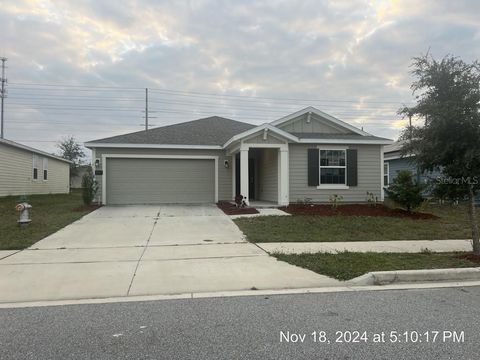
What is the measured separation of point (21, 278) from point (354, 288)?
5413 mm

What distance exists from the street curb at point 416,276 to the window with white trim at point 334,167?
10.4 meters

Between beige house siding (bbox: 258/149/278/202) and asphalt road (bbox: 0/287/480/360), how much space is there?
1206 cm

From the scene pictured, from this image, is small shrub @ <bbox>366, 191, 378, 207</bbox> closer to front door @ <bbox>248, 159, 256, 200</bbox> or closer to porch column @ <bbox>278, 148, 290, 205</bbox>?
porch column @ <bbox>278, 148, 290, 205</bbox>

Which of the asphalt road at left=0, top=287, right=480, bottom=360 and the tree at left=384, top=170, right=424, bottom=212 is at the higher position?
the tree at left=384, top=170, right=424, bottom=212

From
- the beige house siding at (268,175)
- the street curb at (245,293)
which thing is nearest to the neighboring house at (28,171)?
the beige house siding at (268,175)

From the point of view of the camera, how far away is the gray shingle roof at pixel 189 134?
1928 centimetres

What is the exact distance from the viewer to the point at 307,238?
10625 mm

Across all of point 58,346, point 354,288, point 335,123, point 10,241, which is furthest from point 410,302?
point 335,123

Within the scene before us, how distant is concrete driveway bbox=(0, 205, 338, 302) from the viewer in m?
6.39

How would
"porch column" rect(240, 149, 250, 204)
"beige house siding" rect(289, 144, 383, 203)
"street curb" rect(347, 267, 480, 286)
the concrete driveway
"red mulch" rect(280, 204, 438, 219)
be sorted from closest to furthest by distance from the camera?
the concrete driveway, "street curb" rect(347, 267, 480, 286), "red mulch" rect(280, 204, 438, 219), "porch column" rect(240, 149, 250, 204), "beige house siding" rect(289, 144, 383, 203)

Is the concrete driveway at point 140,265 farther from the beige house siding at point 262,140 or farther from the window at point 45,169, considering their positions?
the window at point 45,169

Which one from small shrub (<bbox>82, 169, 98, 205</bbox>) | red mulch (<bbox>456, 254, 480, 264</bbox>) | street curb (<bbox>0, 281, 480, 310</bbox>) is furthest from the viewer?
small shrub (<bbox>82, 169, 98, 205</bbox>)

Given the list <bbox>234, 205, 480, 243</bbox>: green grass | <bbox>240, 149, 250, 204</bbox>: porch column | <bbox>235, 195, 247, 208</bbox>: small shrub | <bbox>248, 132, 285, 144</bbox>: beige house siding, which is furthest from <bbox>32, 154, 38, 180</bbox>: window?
<bbox>234, 205, 480, 243</bbox>: green grass

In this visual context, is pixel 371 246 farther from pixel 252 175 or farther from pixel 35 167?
pixel 35 167
